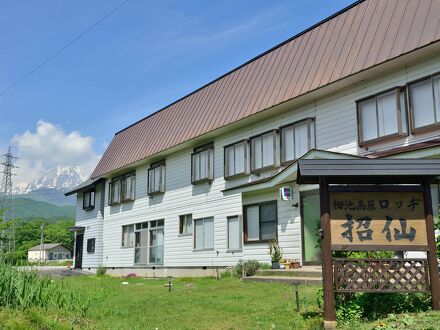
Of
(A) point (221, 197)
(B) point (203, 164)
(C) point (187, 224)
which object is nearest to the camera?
(A) point (221, 197)

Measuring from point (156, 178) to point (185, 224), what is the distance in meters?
3.49

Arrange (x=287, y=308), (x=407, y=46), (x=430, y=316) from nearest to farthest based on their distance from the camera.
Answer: (x=430, y=316) < (x=287, y=308) < (x=407, y=46)

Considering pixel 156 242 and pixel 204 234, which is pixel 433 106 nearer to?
pixel 204 234

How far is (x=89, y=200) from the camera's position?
32000 mm

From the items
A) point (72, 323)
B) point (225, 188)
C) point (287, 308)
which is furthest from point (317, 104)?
point (72, 323)

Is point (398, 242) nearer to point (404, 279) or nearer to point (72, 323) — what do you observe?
point (404, 279)

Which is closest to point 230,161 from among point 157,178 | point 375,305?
point 157,178

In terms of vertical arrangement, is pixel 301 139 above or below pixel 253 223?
above

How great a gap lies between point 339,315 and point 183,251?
15.0 metres

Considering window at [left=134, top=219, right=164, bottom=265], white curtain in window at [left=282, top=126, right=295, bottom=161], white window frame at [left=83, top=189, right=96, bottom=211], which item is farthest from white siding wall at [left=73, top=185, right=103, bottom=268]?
white curtain in window at [left=282, top=126, right=295, bottom=161]

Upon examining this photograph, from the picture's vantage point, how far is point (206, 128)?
1964 centimetres

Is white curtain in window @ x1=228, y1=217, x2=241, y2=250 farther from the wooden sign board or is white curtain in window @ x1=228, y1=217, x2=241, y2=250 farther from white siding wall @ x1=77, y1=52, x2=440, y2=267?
the wooden sign board

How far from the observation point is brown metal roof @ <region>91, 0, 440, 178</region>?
12474mm

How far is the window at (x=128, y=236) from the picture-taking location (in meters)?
26.5
